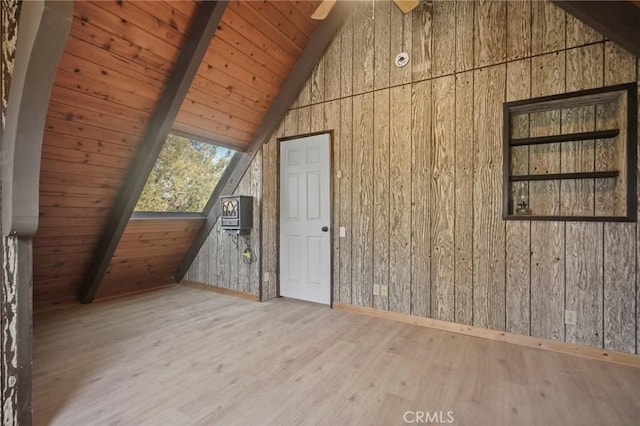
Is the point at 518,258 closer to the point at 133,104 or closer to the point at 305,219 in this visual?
the point at 305,219

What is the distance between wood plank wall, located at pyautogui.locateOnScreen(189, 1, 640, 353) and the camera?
7.54ft

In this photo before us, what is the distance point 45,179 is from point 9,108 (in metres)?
1.49

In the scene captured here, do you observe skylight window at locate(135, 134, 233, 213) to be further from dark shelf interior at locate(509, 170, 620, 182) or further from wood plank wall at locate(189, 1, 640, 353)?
dark shelf interior at locate(509, 170, 620, 182)

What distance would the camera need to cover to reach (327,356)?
229 centimetres

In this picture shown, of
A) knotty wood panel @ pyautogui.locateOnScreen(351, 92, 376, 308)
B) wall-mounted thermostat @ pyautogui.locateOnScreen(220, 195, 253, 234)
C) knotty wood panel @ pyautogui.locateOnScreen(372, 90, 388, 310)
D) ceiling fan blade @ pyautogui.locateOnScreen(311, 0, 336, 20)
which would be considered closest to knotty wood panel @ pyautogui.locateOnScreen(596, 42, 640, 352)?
knotty wood panel @ pyautogui.locateOnScreen(372, 90, 388, 310)

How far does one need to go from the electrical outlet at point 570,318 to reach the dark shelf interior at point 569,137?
1.41m

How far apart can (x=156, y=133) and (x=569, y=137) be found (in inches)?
141

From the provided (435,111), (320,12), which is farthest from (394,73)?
(320,12)

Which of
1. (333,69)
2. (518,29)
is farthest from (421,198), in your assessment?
(333,69)

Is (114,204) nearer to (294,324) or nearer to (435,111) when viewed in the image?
(294,324)

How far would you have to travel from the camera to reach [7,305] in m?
1.38

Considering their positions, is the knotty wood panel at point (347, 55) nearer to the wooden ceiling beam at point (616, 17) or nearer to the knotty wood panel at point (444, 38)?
the knotty wood panel at point (444, 38)

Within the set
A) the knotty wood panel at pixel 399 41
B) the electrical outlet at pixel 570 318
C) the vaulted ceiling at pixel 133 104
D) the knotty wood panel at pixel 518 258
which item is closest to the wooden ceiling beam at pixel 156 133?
the vaulted ceiling at pixel 133 104

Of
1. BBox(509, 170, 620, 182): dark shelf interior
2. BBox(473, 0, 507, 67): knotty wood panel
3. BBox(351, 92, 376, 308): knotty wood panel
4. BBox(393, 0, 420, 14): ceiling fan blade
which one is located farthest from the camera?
BBox(351, 92, 376, 308): knotty wood panel
